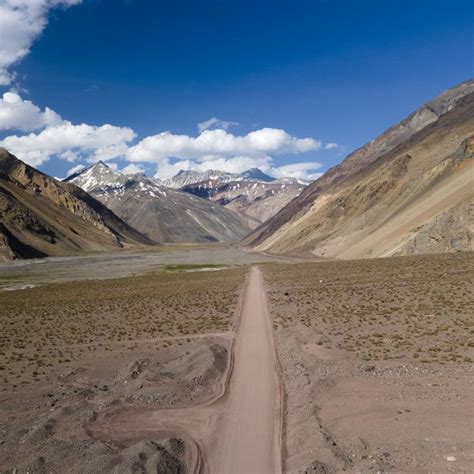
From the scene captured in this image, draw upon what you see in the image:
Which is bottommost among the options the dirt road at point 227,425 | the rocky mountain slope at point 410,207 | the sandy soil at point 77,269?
the dirt road at point 227,425

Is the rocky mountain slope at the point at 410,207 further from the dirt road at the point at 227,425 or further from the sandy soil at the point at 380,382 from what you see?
the dirt road at the point at 227,425

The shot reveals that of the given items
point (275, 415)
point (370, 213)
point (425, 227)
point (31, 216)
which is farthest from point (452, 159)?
point (31, 216)

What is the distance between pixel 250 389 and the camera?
16.7 meters

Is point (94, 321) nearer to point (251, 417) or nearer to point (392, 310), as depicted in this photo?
point (392, 310)

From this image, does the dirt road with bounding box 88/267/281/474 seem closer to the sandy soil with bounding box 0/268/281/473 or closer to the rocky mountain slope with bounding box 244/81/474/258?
the sandy soil with bounding box 0/268/281/473

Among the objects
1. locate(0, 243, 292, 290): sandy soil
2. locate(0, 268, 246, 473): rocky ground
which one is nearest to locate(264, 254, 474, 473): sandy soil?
locate(0, 268, 246, 473): rocky ground

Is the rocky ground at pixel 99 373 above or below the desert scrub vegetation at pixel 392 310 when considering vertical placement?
below

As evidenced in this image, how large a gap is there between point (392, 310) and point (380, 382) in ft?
45.8

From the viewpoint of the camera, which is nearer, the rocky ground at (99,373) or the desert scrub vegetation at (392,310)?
the rocky ground at (99,373)

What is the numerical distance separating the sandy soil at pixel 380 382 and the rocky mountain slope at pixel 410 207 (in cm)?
3638

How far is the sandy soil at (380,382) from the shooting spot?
38.0 ft

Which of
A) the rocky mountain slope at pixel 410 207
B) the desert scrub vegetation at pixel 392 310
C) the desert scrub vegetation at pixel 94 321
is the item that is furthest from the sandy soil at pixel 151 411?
the rocky mountain slope at pixel 410 207

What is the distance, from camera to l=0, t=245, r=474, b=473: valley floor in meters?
11.8

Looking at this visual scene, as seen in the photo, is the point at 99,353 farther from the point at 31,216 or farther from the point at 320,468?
the point at 31,216
